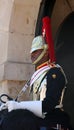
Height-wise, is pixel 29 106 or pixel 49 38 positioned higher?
pixel 49 38

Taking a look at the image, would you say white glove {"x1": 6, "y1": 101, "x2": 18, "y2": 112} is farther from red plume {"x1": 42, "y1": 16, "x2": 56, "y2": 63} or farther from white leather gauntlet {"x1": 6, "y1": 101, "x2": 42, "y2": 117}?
red plume {"x1": 42, "y1": 16, "x2": 56, "y2": 63}

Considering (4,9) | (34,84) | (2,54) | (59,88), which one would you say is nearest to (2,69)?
(2,54)

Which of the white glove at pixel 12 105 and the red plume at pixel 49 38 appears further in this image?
the red plume at pixel 49 38

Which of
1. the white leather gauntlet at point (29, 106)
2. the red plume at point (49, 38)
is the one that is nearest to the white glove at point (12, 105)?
the white leather gauntlet at point (29, 106)

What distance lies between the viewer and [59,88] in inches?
157

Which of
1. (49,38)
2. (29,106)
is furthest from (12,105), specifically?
(49,38)

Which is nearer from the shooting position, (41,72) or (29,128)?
(29,128)

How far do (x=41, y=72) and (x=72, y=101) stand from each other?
1.35 m

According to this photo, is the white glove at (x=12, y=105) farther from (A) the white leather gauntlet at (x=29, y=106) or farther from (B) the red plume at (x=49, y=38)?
(B) the red plume at (x=49, y=38)

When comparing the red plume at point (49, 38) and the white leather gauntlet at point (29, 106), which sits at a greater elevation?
the red plume at point (49, 38)

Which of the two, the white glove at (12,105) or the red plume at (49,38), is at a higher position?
the red plume at (49,38)

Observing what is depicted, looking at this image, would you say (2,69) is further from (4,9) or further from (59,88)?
(59,88)

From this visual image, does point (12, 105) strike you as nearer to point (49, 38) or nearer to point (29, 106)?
point (29, 106)

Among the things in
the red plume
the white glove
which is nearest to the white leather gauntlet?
the white glove
